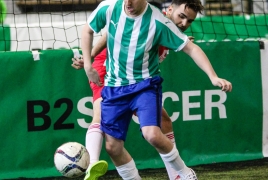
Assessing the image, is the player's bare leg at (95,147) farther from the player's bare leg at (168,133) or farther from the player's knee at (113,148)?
the player's bare leg at (168,133)

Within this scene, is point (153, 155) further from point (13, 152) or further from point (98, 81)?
point (98, 81)

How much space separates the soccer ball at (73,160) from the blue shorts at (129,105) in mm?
252

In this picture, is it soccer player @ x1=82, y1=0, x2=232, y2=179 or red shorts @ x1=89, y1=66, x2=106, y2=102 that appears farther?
red shorts @ x1=89, y1=66, x2=106, y2=102

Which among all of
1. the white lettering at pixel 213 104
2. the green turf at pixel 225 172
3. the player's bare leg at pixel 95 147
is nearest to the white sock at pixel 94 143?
the player's bare leg at pixel 95 147

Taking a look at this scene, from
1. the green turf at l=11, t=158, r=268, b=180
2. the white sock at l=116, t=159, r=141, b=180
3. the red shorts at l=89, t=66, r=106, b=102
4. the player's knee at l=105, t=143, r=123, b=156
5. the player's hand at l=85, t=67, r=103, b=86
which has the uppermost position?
the player's hand at l=85, t=67, r=103, b=86

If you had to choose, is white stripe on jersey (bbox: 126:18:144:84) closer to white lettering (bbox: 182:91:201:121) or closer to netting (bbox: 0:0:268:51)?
white lettering (bbox: 182:91:201:121)

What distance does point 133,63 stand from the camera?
4.99m

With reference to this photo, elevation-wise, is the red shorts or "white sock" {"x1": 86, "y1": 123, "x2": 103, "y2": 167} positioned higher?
the red shorts

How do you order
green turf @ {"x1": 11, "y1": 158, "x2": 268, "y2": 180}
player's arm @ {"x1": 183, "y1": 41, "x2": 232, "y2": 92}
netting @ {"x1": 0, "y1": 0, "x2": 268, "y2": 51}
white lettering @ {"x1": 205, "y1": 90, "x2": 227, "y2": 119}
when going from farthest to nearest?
netting @ {"x1": 0, "y1": 0, "x2": 268, "y2": 51} < white lettering @ {"x1": 205, "y1": 90, "x2": 227, "y2": 119} < green turf @ {"x1": 11, "y1": 158, "x2": 268, "y2": 180} < player's arm @ {"x1": 183, "y1": 41, "x2": 232, "y2": 92}

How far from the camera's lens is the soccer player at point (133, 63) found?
493cm

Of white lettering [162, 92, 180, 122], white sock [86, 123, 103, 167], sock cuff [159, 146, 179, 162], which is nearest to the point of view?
sock cuff [159, 146, 179, 162]

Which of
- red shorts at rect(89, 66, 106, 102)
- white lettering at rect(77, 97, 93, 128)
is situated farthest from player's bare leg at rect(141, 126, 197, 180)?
white lettering at rect(77, 97, 93, 128)

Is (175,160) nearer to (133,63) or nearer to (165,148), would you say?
(165,148)

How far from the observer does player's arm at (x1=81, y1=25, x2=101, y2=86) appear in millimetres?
4953
